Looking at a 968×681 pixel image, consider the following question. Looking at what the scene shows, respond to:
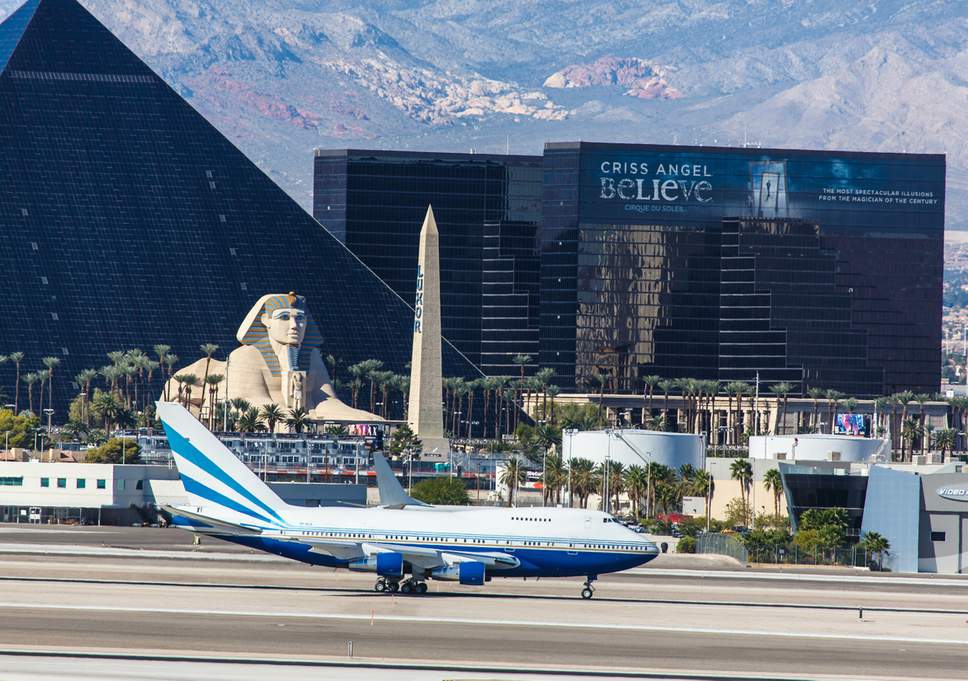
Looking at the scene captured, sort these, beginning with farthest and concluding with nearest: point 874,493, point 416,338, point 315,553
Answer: point 416,338
point 874,493
point 315,553

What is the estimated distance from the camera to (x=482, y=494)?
18150cm

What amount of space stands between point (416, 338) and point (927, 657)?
431 feet

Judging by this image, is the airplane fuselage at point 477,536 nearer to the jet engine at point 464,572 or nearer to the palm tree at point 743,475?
the jet engine at point 464,572

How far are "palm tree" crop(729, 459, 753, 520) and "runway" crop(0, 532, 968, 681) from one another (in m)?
62.3

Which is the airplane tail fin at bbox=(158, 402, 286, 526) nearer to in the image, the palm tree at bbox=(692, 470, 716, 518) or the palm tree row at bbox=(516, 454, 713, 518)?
the palm tree row at bbox=(516, 454, 713, 518)

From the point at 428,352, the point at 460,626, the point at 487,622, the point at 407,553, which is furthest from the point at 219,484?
the point at 428,352

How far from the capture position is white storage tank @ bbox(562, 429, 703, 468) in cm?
16800

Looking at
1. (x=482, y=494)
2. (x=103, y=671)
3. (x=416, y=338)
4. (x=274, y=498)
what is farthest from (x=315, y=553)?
(x=416, y=338)

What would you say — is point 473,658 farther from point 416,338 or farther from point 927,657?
point 416,338

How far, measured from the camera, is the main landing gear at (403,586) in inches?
3140

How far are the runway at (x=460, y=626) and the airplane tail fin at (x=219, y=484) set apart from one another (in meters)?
3.38

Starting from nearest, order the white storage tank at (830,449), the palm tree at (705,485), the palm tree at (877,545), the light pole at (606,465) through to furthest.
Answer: the palm tree at (877,545) < the light pole at (606,465) < the palm tree at (705,485) < the white storage tank at (830,449)

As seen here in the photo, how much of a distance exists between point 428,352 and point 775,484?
173 feet

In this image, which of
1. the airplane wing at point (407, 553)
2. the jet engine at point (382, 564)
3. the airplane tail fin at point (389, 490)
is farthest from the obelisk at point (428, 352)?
the jet engine at point (382, 564)
